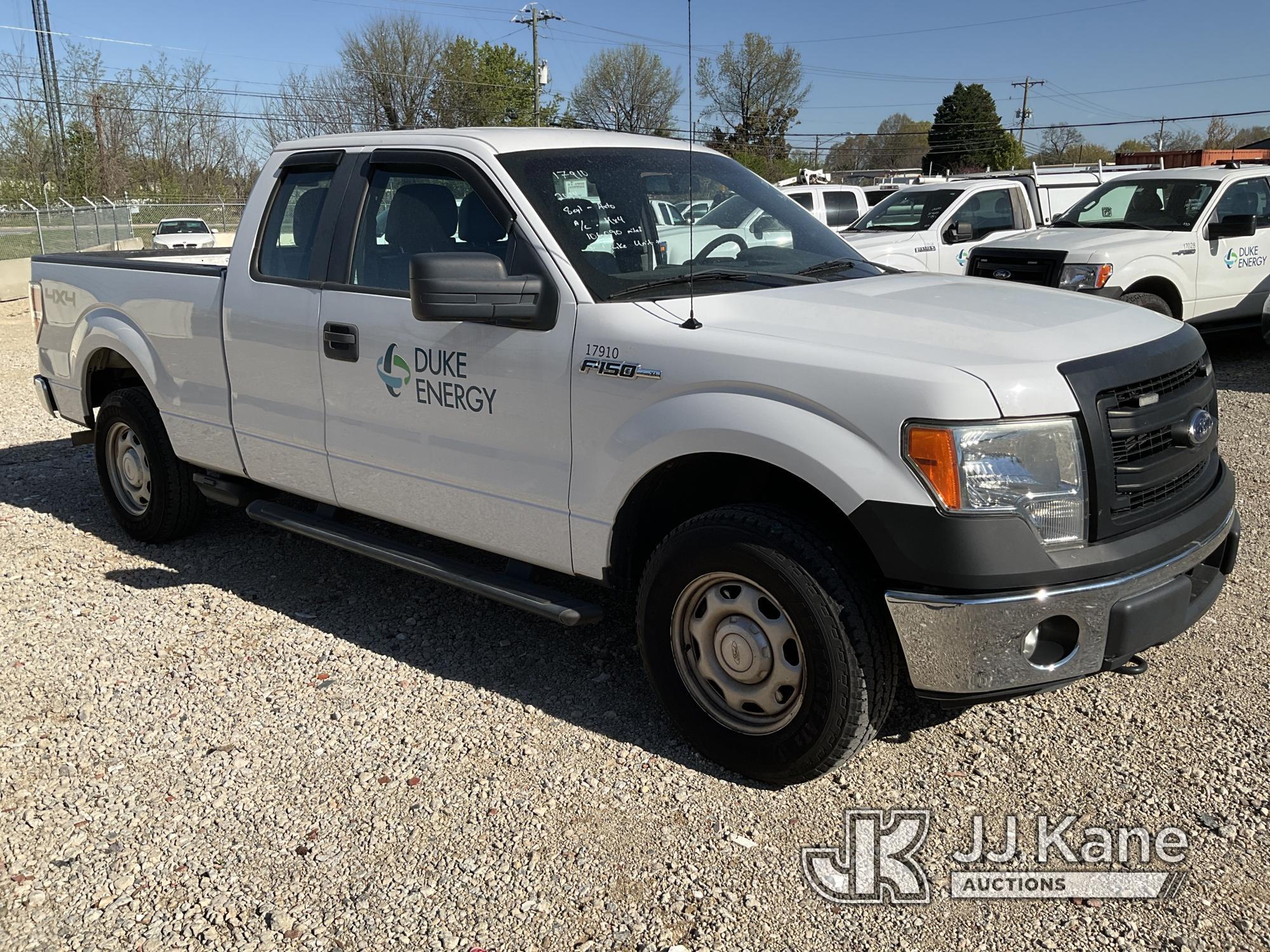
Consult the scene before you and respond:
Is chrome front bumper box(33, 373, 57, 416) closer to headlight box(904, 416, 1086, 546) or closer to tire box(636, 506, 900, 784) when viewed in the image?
tire box(636, 506, 900, 784)

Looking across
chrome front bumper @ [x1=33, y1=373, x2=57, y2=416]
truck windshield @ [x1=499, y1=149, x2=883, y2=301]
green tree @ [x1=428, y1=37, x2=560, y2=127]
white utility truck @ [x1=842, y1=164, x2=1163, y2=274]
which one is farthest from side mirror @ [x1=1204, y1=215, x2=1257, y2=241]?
green tree @ [x1=428, y1=37, x2=560, y2=127]

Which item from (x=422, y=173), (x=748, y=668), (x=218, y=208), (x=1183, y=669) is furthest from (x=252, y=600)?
(x=218, y=208)

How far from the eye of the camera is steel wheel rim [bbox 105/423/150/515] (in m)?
5.86

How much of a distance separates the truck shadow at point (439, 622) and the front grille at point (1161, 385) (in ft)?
4.49

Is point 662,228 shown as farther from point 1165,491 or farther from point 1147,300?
point 1147,300

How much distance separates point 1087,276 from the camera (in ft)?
31.0

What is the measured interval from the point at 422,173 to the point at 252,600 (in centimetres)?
222

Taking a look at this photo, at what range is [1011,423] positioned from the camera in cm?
286

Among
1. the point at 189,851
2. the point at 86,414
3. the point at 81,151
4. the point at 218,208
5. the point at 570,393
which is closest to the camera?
the point at 189,851

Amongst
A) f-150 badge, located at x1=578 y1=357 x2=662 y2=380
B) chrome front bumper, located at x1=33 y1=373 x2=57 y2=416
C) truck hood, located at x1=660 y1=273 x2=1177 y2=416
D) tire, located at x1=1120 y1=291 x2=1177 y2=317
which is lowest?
chrome front bumper, located at x1=33 y1=373 x2=57 y2=416

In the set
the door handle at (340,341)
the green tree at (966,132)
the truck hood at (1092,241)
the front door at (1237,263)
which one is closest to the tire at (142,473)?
the door handle at (340,341)

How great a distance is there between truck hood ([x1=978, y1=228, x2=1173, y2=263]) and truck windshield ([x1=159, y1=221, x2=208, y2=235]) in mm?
25175

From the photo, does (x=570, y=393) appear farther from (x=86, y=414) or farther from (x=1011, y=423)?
(x=86, y=414)

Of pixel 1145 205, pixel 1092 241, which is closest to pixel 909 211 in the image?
pixel 1145 205
